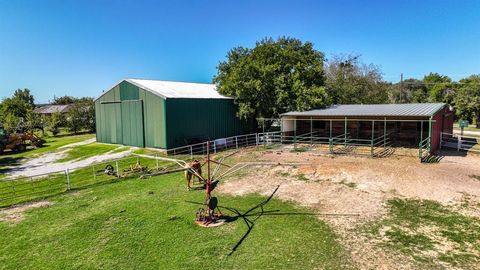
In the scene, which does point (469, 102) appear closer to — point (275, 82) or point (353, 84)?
point (353, 84)

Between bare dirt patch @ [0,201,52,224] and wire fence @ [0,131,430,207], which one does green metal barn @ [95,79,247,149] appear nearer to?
wire fence @ [0,131,430,207]

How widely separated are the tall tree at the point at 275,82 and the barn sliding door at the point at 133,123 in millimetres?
7116

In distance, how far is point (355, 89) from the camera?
32688mm

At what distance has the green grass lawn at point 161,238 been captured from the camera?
Result: 6418 mm

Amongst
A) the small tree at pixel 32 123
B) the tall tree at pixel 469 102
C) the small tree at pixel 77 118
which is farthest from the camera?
the small tree at pixel 77 118

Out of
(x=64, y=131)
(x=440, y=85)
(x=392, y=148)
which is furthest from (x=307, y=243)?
(x=440, y=85)

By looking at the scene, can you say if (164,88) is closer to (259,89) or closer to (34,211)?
(259,89)

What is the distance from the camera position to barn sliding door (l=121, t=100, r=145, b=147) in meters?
21.3

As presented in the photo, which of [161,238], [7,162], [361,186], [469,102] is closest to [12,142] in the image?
[7,162]

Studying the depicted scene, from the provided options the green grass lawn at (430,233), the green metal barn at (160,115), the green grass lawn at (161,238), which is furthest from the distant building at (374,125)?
the green grass lawn at (161,238)

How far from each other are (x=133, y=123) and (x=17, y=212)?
12.6 metres

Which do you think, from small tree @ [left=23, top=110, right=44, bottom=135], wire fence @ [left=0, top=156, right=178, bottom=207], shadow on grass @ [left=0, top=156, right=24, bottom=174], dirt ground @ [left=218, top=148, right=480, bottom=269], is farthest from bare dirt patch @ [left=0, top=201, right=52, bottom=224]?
small tree @ [left=23, top=110, right=44, bottom=135]

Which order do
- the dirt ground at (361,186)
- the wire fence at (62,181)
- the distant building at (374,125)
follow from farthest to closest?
1. the distant building at (374,125)
2. the wire fence at (62,181)
3. the dirt ground at (361,186)

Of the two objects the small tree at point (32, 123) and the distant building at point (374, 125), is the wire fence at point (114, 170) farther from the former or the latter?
the small tree at point (32, 123)
